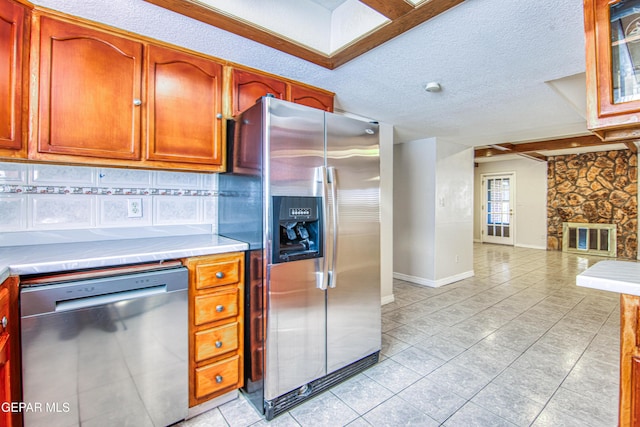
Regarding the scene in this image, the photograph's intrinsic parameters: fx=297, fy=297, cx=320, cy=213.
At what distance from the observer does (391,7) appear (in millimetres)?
1473

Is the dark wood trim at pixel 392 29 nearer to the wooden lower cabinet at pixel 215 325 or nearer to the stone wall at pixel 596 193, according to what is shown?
the wooden lower cabinet at pixel 215 325

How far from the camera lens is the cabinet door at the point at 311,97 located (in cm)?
235

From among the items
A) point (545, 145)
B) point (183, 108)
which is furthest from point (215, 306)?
point (545, 145)

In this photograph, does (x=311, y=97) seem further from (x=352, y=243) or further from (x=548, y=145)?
(x=548, y=145)

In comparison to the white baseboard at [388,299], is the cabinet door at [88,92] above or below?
above

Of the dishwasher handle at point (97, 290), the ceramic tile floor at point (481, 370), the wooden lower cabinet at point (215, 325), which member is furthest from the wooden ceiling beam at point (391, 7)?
the ceramic tile floor at point (481, 370)

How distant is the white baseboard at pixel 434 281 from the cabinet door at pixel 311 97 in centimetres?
306

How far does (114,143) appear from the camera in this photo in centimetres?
171

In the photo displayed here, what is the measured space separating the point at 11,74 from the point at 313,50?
158 cm

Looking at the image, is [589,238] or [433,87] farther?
[589,238]

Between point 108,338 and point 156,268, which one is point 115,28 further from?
point 108,338

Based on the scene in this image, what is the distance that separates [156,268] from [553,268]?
6747 millimetres

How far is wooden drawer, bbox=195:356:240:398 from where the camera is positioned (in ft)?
5.63

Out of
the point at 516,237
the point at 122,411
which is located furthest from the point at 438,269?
the point at 516,237
